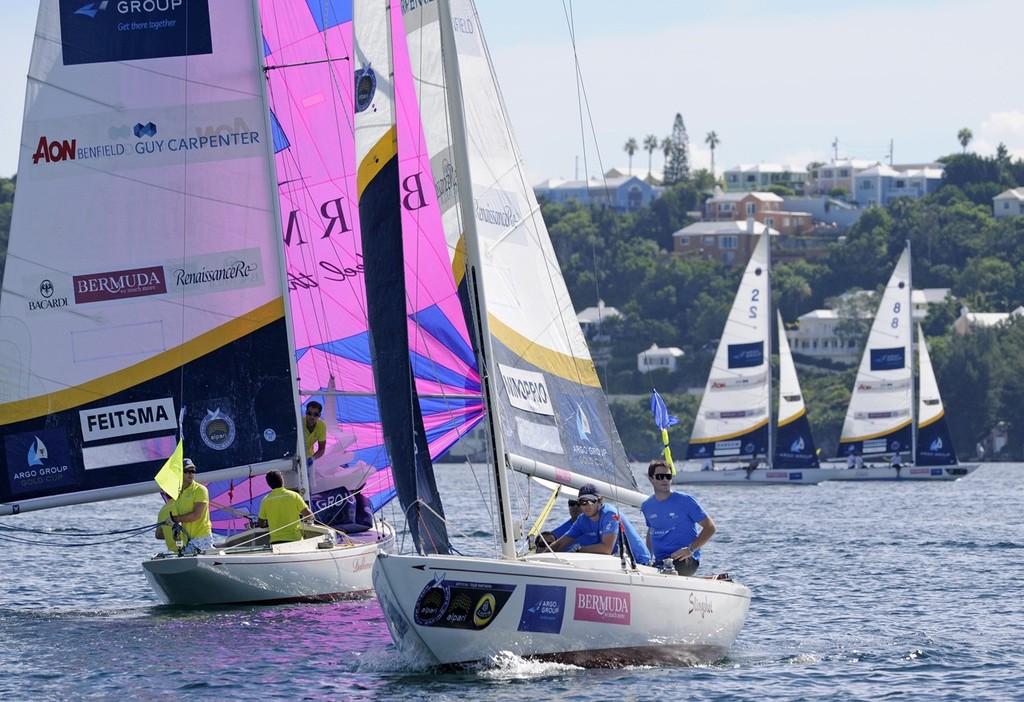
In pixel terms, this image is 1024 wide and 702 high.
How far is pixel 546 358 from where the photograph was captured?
16.4 meters

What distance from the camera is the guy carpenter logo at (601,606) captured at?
14.8 meters

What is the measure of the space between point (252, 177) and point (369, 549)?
15.4ft

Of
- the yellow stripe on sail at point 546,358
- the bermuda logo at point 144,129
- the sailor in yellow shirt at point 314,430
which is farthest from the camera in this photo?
the sailor in yellow shirt at point 314,430

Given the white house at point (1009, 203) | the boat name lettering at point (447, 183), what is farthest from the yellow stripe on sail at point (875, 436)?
the white house at point (1009, 203)

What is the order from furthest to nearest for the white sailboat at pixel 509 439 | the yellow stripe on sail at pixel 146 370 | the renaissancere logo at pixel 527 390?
the yellow stripe on sail at pixel 146 370 → the renaissancere logo at pixel 527 390 → the white sailboat at pixel 509 439

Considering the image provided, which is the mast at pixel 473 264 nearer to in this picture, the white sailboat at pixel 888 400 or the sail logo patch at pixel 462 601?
the sail logo patch at pixel 462 601

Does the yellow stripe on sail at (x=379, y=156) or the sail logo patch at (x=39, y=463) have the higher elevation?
the yellow stripe on sail at (x=379, y=156)

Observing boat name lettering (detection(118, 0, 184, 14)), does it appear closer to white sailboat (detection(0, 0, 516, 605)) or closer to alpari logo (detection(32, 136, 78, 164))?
white sailboat (detection(0, 0, 516, 605))

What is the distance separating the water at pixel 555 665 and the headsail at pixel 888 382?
34242mm

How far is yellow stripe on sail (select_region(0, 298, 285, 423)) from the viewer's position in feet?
70.6

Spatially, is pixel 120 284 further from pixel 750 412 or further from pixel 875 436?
pixel 875 436

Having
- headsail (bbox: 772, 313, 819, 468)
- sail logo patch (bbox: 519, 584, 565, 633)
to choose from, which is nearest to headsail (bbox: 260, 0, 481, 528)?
sail logo patch (bbox: 519, 584, 565, 633)

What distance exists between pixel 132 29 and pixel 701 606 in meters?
10.7

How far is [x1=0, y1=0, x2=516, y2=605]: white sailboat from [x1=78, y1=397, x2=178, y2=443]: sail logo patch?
23 mm
